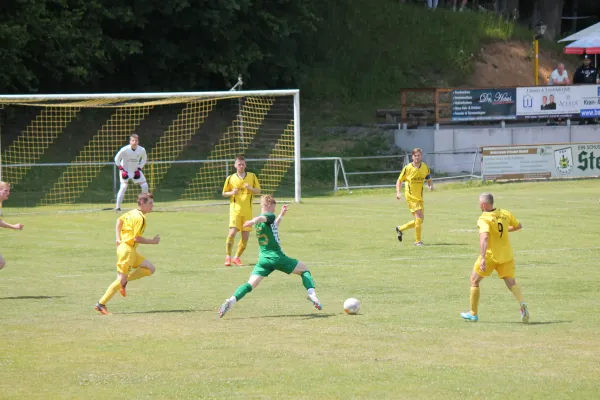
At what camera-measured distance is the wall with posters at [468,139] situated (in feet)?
133

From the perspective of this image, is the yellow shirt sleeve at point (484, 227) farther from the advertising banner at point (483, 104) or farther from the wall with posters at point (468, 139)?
the advertising banner at point (483, 104)

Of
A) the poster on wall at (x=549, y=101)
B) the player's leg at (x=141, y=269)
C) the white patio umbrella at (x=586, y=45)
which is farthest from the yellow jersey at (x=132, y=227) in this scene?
the white patio umbrella at (x=586, y=45)

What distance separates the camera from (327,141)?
44312mm

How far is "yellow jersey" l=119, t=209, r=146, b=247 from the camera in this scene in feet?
47.9

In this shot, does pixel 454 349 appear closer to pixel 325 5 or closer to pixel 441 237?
pixel 441 237

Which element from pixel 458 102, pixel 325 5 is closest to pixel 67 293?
pixel 458 102

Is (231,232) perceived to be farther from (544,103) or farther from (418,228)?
(544,103)

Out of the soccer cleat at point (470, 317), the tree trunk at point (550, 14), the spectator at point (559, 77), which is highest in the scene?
the tree trunk at point (550, 14)

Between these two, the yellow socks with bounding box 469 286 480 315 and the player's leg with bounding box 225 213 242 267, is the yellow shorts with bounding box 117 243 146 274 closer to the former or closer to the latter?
the yellow socks with bounding box 469 286 480 315

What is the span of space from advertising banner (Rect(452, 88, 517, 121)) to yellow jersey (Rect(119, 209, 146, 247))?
92.0 feet

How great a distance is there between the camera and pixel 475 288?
13.7 m

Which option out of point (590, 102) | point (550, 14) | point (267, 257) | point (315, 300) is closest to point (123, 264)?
point (267, 257)

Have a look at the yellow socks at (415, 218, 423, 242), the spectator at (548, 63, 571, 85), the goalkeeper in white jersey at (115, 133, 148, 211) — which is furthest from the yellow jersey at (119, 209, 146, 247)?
the spectator at (548, 63, 571, 85)

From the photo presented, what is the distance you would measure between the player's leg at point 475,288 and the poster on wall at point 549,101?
29.1m
